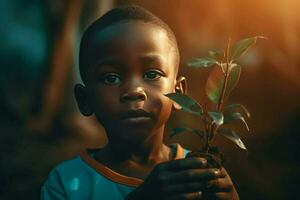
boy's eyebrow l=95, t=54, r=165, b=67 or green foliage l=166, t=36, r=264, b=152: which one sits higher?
boy's eyebrow l=95, t=54, r=165, b=67

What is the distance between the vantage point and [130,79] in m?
1.78

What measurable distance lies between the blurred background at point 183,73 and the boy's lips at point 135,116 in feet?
0.78

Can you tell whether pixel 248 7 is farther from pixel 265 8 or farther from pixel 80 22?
pixel 80 22

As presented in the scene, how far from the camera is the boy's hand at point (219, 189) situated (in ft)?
5.47

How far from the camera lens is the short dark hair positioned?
186 cm

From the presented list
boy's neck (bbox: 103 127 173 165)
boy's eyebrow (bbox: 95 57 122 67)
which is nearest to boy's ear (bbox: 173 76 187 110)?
boy's neck (bbox: 103 127 173 165)

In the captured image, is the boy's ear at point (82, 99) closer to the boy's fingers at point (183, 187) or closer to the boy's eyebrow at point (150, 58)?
the boy's eyebrow at point (150, 58)

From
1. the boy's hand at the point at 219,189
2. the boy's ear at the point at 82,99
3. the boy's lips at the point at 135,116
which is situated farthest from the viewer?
the boy's ear at the point at 82,99

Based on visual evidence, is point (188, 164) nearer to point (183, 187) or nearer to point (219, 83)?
point (183, 187)

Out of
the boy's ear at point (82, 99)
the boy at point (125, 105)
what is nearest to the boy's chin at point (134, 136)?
the boy at point (125, 105)

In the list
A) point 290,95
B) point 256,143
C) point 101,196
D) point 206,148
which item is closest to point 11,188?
point 101,196

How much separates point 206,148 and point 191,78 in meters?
0.42

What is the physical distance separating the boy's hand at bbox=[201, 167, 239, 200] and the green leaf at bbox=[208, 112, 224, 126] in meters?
0.18

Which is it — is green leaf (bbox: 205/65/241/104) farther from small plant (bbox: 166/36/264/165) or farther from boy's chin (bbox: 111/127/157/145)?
boy's chin (bbox: 111/127/157/145)
